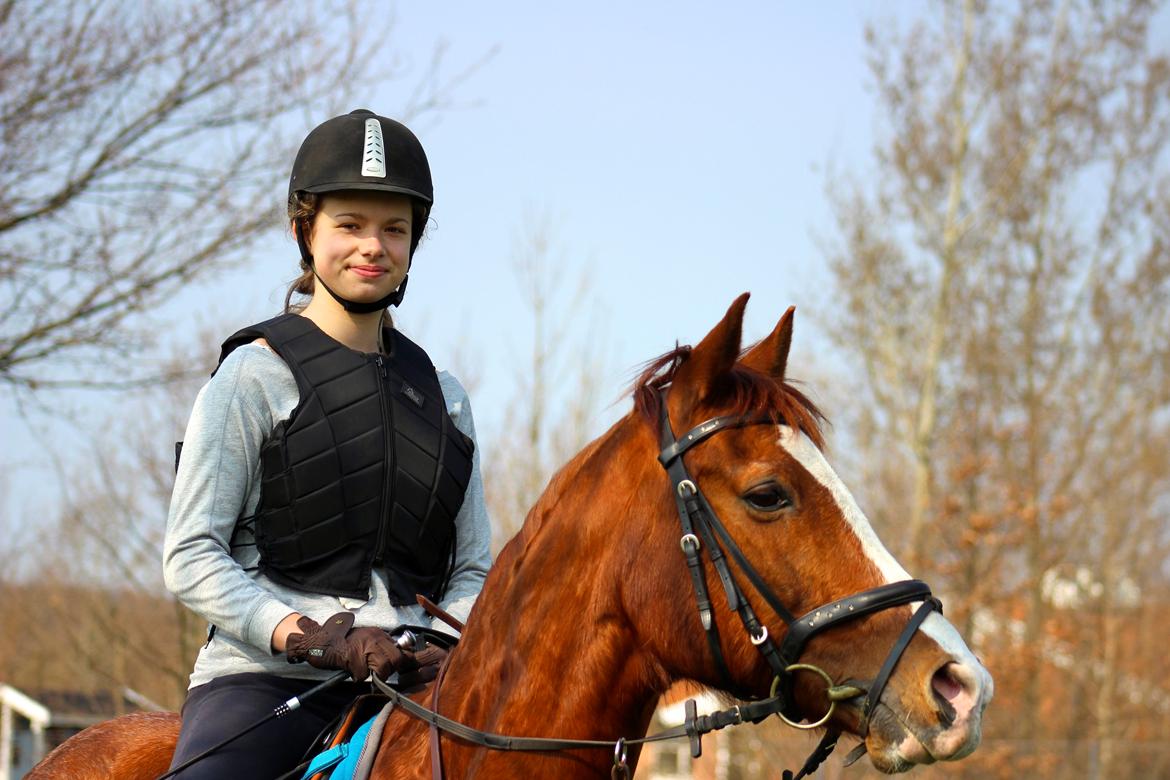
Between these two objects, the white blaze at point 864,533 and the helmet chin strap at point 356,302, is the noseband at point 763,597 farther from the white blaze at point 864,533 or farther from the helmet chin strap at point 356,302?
the helmet chin strap at point 356,302

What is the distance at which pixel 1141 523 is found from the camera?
30047 millimetres

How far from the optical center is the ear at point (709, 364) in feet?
10.2

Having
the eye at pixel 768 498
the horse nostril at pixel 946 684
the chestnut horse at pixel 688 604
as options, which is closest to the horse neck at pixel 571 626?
the chestnut horse at pixel 688 604

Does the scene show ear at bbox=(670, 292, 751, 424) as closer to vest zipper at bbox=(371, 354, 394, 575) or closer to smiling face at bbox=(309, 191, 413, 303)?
vest zipper at bbox=(371, 354, 394, 575)

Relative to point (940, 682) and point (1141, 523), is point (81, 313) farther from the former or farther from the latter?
point (1141, 523)

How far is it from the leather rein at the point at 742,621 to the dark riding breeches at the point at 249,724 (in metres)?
0.51

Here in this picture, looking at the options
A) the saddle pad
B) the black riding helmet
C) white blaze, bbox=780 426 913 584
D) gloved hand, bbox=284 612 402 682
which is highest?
the black riding helmet

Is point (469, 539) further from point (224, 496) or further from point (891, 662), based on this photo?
point (891, 662)

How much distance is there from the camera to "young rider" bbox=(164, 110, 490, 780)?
3418 millimetres

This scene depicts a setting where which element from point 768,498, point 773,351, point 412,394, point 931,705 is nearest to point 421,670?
point 412,394

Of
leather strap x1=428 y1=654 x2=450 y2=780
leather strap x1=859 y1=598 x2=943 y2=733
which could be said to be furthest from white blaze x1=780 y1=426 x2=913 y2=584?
leather strap x1=428 y1=654 x2=450 y2=780

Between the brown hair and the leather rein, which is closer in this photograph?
the leather rein

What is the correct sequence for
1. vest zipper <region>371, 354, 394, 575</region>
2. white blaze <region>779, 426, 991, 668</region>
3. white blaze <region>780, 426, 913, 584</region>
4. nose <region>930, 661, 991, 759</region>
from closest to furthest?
nose <region>930, 661, 991, 759</region>
white blaze <region>779, 426, 991, 668</region>
white blaze <region>780, 426, 913, 584</region>
vest zipper <region>371, 354, 394, 575</region>

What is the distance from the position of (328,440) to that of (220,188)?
267 inches
